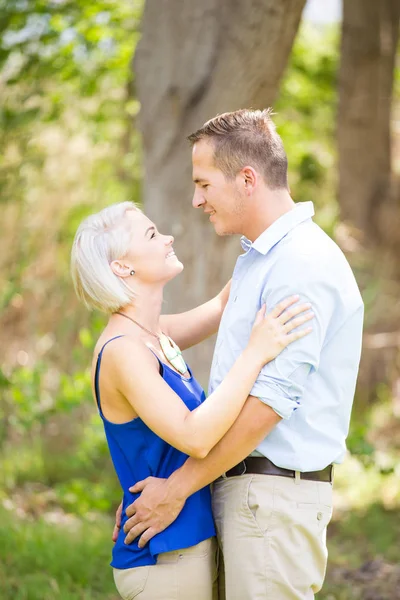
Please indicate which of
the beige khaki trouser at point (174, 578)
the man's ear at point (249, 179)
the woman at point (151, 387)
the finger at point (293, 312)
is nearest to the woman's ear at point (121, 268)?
the woman at point (151, 387)

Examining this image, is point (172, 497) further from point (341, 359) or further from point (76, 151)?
point (76, 151)

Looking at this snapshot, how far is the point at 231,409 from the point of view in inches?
87.1

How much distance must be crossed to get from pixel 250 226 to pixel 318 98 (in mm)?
8082

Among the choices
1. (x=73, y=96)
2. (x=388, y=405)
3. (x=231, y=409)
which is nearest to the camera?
(x=231, y=409)

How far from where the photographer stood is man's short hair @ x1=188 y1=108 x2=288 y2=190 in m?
2.46

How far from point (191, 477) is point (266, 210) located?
2.91 feet

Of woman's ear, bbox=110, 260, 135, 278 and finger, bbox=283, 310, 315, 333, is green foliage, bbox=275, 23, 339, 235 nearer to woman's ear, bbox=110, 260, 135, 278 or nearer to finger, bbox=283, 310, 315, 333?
woman's ear, bbox=110, 260, 135, 278

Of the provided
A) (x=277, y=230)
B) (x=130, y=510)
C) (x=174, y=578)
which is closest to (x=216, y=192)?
(x=277, y=230)

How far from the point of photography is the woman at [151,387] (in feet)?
7.30

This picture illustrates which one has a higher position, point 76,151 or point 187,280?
point 76,151

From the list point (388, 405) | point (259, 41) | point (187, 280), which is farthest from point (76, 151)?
point (388, 405)

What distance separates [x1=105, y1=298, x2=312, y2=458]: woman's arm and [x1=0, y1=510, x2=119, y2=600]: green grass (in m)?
2.01

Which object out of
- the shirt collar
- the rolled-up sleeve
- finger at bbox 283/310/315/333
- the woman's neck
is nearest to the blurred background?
the shirt collar

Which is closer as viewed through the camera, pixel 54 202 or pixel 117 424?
pixel 117 424
